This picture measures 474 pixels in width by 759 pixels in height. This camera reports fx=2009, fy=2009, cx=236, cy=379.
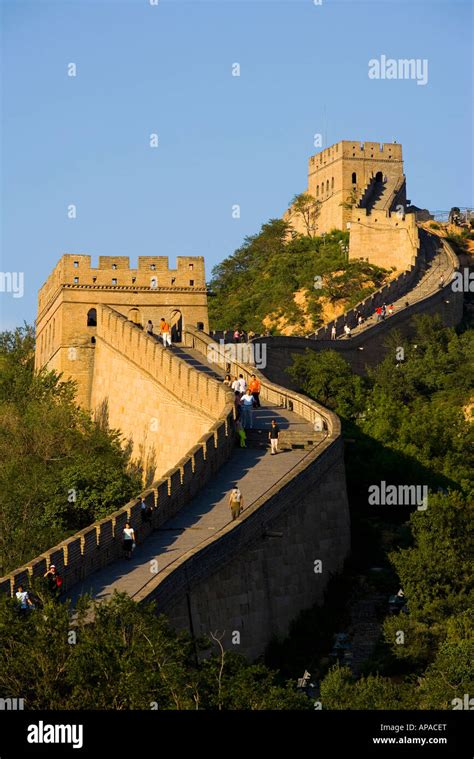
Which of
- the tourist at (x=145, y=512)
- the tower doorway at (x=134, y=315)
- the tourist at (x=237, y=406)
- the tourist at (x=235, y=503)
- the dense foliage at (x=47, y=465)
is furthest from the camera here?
the tower doorway at (x=134, y=315)

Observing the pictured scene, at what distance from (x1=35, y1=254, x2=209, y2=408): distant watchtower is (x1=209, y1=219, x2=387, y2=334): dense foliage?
15.8 metres

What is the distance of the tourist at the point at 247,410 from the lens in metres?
46.7

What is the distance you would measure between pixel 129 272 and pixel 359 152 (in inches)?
1274

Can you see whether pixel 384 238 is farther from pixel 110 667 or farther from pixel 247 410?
pixel 110 667

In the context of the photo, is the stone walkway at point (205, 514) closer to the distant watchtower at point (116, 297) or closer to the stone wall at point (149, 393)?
the stone wall at point (149, 393)

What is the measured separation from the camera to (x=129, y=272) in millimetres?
61906

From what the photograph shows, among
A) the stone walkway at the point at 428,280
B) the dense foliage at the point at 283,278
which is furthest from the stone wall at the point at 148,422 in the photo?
the dense foliage at the point at 283,278

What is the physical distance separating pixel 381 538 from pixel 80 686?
17.8 m

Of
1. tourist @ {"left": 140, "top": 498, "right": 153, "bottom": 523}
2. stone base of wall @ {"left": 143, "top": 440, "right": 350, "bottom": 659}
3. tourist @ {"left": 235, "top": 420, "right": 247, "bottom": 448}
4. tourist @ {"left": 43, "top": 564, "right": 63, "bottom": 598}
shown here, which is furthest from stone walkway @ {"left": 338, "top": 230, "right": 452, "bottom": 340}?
tourist @ {"left": 43, "top": 564, "right": 63, "bottom": 598}

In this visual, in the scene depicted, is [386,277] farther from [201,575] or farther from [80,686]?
[80,686]

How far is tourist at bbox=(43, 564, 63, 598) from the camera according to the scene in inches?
1323

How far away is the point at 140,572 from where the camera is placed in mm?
35688

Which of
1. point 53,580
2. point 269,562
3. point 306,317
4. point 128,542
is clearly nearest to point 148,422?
point 269,562

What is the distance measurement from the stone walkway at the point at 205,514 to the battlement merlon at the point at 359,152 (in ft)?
142
